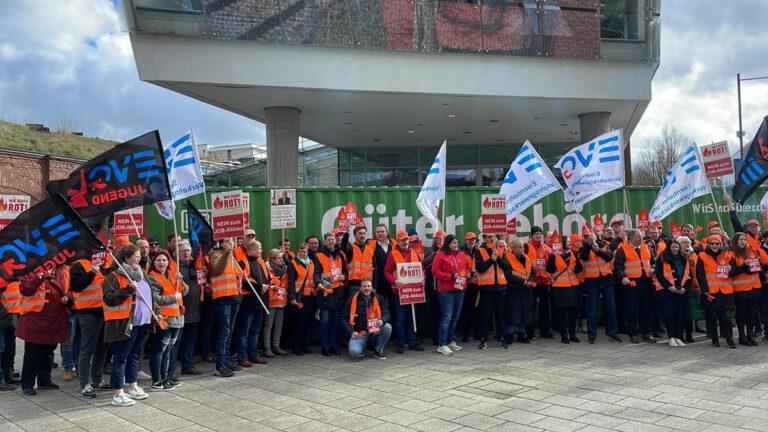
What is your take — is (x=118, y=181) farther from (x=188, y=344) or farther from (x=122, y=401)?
(x=188, y=344)

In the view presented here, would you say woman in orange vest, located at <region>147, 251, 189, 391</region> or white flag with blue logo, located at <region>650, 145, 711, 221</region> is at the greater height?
white flag with blue logo, located at <region>650, 145, 711, 221</region>

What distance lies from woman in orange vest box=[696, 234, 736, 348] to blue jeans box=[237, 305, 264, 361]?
7407mm

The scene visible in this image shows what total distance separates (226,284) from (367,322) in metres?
2.35

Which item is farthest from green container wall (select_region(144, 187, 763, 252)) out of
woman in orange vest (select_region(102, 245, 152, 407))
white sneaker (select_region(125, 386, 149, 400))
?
white sneaker (select_region(125, 386, 149, 400))

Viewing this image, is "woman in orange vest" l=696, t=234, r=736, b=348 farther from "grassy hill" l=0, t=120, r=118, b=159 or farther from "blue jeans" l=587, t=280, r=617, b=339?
"grassy hill" l=0, t=120, r=118, b=159

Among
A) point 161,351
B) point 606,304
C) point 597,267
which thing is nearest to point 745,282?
point 606,304

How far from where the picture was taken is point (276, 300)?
33.1 ft

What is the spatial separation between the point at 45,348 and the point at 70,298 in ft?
2.30

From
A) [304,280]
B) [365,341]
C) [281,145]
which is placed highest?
[281,145]

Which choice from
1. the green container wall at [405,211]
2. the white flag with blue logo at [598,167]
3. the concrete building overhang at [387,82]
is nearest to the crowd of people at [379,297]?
the green container wall at [405,211]

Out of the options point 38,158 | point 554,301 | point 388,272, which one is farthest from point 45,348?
point 38,158

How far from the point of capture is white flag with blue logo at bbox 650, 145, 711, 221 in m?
12.0

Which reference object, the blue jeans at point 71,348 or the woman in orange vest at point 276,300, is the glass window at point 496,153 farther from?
the blue jeans at point 71,348

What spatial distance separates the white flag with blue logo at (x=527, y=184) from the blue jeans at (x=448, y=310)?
1878 mm
